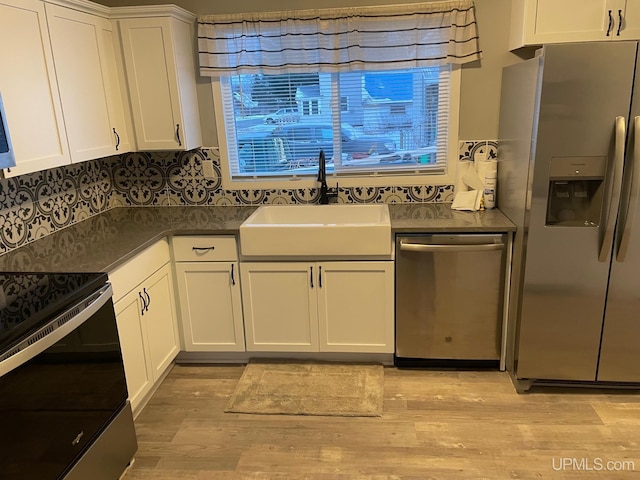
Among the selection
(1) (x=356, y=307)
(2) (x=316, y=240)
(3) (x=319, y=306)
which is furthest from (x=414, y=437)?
(2) (x=316, y=240)

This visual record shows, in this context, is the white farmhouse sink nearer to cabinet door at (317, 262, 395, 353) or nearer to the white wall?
cabinet door at (317, 262, 395, 353)

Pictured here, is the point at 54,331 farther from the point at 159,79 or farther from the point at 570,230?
the point at 570,230

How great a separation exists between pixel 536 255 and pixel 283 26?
199 cm

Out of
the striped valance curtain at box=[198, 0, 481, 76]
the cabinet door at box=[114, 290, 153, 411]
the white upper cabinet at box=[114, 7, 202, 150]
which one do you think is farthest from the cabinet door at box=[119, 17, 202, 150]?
the cabinet door at box=[114, 290, 153, 411]

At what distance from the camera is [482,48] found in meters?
3.00

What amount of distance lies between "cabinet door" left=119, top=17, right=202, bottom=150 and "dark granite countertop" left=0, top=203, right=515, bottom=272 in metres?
0.46

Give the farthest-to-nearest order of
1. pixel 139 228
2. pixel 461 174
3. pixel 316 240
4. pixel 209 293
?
pixel 461 174 → pixel 209 293 → pixel 139 228 → pixel 316 240

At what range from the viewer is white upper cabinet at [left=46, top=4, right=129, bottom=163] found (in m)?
2.42

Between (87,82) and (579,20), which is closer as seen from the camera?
(579,20)

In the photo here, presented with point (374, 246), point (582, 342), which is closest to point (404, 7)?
point (374, 246)

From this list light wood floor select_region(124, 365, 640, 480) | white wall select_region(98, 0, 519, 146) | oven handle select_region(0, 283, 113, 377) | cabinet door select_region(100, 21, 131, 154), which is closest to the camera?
oven handle select_region(0, 283, 113, 377)

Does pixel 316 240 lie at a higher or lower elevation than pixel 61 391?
higher

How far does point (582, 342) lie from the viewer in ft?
8.55

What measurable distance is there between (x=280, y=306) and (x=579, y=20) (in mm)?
2192
